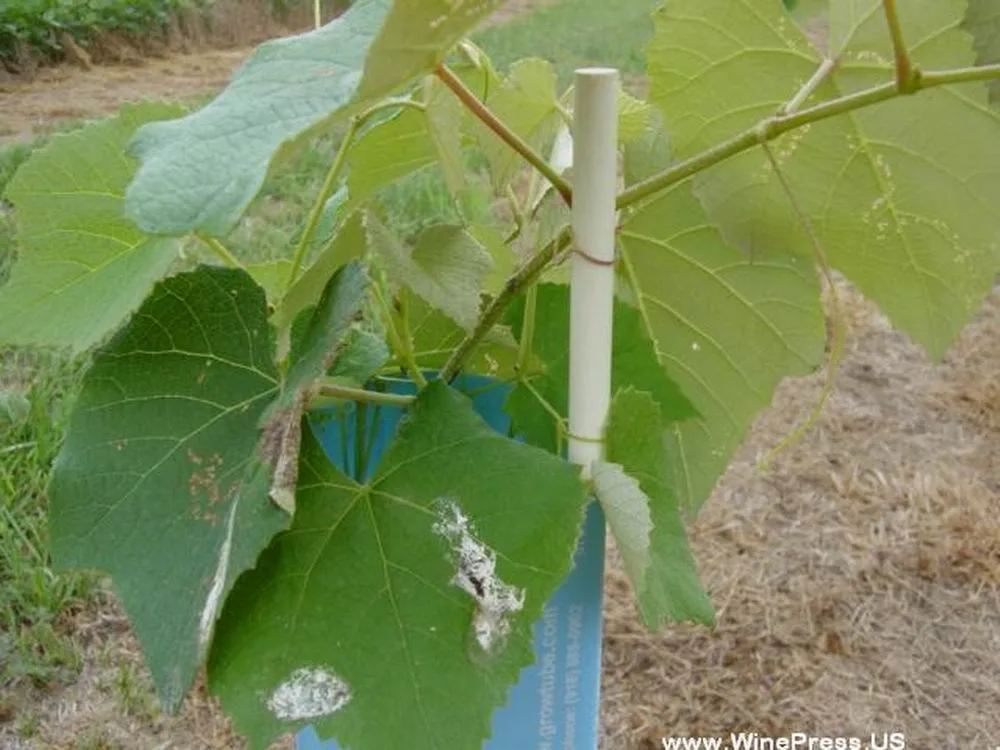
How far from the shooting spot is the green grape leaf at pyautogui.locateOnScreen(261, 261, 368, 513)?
464 millimetres

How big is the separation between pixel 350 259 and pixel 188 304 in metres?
0.08

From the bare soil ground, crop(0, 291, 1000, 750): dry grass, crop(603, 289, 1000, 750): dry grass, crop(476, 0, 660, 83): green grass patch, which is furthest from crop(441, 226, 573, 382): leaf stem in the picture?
crop(476, 0, 660, 83): green grass patch

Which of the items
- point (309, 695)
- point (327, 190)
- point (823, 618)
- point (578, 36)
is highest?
point (578, 36)

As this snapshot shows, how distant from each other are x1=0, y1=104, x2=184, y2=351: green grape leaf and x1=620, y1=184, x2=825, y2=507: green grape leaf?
0.85 ft

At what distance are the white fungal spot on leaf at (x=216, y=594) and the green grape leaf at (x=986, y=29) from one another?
17.0 inches

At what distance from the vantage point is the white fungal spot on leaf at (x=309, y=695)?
0.48m

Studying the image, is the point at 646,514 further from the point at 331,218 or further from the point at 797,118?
the point at 331,218

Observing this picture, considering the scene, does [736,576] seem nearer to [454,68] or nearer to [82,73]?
[454,68]

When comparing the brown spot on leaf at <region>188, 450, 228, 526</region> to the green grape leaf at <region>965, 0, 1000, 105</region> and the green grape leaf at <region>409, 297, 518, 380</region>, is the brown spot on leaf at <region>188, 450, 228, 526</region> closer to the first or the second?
the green grape leaf at <region>409, 297, 518, 380</region>

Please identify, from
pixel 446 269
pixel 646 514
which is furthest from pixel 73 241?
pixel 646 514

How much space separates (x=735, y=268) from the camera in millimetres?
647

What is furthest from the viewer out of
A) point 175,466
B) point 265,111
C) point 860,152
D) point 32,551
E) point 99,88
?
point 99,88

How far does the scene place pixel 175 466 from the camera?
20.1 inches

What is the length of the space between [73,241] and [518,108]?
24 centimetres
